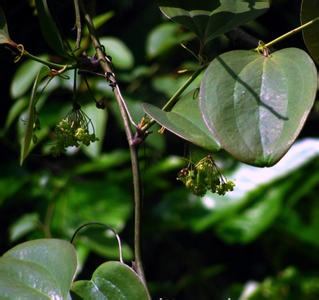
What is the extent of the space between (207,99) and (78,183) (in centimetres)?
124

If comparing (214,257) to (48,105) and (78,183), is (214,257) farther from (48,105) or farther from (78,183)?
(48,105)

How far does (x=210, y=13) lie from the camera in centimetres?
82

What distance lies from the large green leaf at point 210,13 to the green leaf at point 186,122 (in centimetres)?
9

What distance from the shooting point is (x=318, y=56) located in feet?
2.59

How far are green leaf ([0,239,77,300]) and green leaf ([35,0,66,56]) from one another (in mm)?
180

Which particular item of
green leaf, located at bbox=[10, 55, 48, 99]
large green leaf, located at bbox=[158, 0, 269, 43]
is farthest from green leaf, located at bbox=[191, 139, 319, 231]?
large green leaf, located at bbox=[158, 0, 269, 43]

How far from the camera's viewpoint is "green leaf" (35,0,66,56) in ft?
2.47

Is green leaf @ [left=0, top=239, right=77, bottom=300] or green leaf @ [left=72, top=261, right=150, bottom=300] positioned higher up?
green leaf @ [left=0, top=239, right=77, bottom=300]

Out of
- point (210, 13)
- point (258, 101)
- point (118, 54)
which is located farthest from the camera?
point (118, 54)

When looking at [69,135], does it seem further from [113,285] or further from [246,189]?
[246,189]

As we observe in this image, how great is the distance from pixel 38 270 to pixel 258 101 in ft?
0.79

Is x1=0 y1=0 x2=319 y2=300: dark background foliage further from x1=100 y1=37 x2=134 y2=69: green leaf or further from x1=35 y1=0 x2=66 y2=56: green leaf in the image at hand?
x1=35 y1=0 x2=66 y2=56: green leaf

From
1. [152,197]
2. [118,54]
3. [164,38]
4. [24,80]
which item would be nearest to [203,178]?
[24,80]

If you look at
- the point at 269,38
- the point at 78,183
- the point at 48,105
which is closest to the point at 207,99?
the point at 48,105
